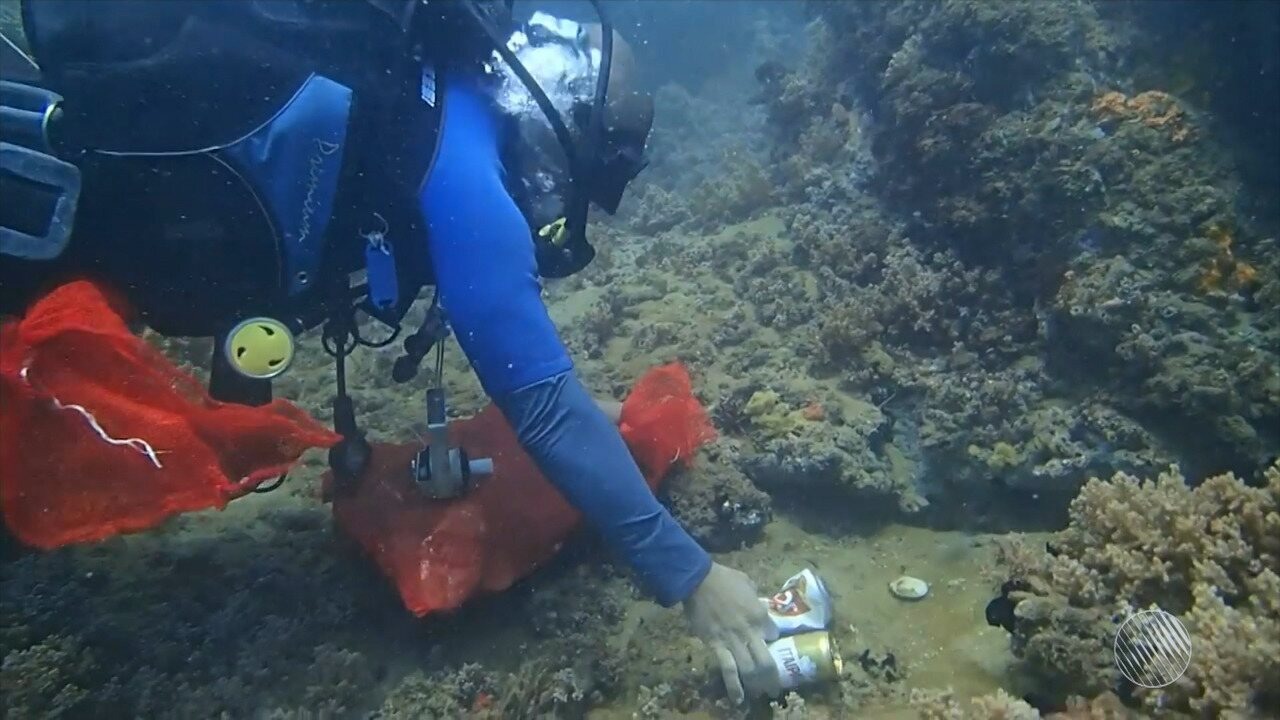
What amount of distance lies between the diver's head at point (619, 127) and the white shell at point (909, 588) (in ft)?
7.80

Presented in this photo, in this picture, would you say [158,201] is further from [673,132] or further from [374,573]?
[673,132]

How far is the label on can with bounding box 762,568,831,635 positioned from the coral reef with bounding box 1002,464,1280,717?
0.76 metres

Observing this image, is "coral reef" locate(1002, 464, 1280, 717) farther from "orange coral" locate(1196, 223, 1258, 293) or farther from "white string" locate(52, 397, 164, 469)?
"white string" locate(52, 397, 164, 469)

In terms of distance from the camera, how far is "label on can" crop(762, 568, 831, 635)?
10.3 ft

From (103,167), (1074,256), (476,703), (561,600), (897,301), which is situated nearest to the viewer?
(103,167)

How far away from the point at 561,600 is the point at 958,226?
3804 millimetres

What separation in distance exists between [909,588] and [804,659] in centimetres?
109

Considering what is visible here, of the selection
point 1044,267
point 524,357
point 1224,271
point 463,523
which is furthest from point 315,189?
point 1224,271

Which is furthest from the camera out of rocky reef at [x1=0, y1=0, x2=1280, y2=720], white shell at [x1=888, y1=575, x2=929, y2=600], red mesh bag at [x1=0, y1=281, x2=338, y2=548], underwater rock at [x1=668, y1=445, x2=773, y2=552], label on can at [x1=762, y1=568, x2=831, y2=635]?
underwater rock at [x1=668, y1=445, x2=773, y2=552]

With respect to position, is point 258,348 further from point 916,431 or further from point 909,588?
point 916,431

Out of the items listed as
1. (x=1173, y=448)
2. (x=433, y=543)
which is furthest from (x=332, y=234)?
(x=1173, y=448)

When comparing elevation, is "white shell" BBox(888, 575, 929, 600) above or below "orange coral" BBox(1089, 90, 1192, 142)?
below

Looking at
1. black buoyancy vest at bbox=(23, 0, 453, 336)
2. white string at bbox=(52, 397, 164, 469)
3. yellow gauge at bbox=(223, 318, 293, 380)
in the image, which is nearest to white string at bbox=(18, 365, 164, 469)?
white string at bbox=(52, 397, 164, 469)

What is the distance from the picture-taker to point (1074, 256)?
188 inches
